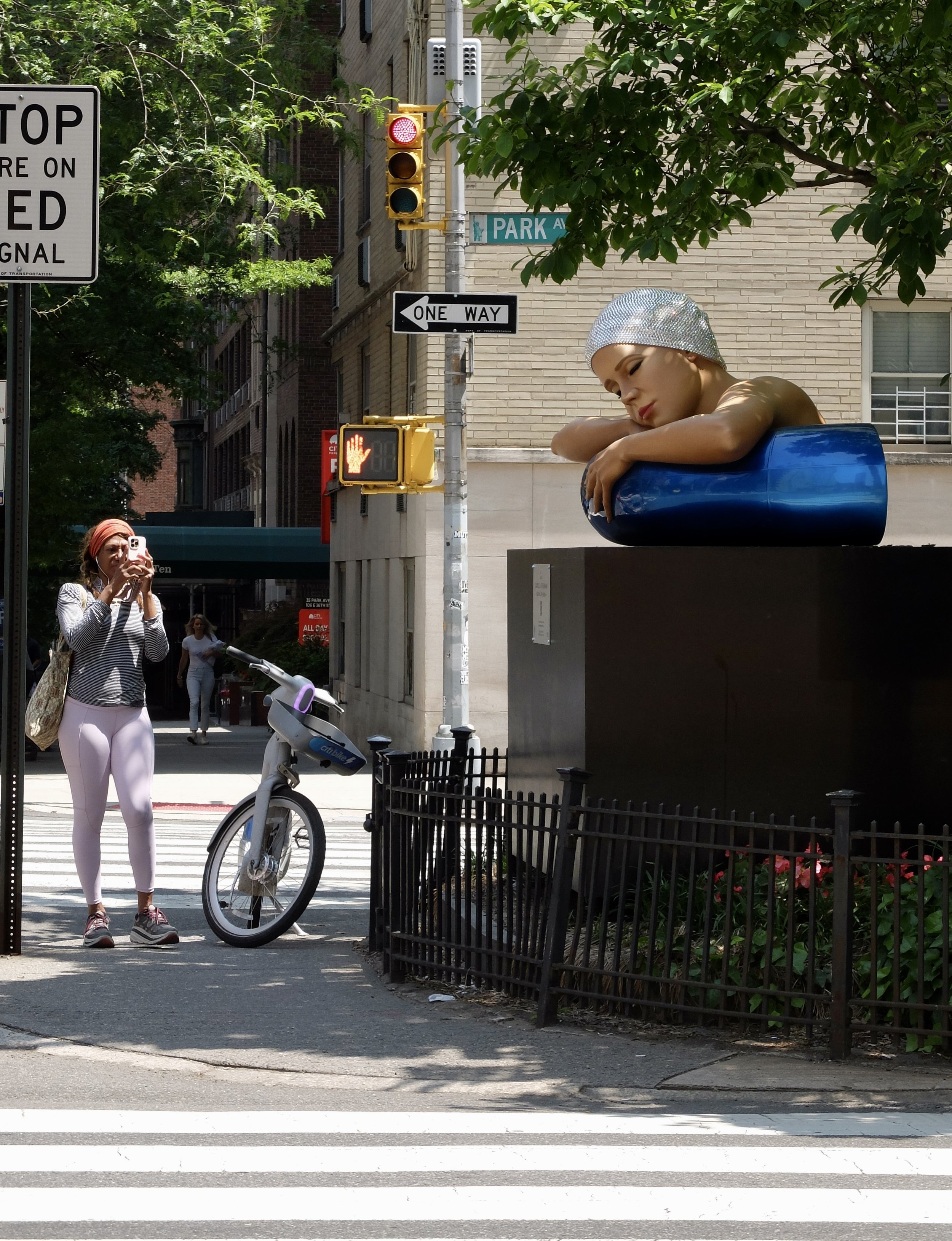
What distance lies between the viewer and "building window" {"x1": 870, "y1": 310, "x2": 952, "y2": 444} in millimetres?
21453

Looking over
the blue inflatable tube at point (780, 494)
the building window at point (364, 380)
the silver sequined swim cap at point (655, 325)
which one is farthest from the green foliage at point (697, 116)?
the building window at point (364, 380)

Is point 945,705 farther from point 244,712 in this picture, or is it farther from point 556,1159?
point 244,712

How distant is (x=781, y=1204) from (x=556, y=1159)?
2.47ft

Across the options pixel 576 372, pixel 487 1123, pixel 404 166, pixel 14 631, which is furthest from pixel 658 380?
pixel 576 372

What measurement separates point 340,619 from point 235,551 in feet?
22.9

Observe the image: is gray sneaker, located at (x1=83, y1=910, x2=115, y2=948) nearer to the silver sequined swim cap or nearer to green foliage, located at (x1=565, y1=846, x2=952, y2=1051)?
green foliage, located at (x1=565, y1=846, x2=952, y2=1051)

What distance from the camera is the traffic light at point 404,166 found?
13.0 m

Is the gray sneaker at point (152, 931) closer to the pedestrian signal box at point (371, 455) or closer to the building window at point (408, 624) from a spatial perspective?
the pedestrian signal box at point (371, 455)

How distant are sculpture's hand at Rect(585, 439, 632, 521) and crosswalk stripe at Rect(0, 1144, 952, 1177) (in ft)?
12.1

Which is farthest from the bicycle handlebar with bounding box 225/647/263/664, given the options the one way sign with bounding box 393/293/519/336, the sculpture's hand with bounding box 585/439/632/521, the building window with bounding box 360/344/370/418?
the building window with bounding box 360/344/370/418

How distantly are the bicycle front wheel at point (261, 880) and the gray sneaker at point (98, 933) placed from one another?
52 centimetres

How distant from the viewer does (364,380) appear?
2661 centimetres

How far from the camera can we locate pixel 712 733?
26.6ft

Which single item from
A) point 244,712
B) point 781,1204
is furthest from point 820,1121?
point 244,712
